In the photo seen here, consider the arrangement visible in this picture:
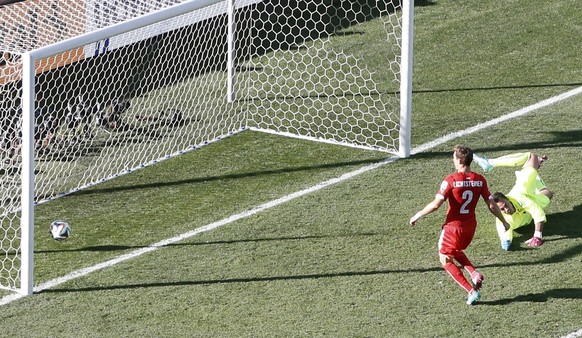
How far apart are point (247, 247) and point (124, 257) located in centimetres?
103

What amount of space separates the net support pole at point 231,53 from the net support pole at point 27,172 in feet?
13.7

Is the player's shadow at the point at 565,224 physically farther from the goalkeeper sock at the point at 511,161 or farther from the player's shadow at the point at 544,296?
the player's shadow at the point at 544,296

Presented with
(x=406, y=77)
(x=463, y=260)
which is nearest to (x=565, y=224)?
(x=463, y=260)

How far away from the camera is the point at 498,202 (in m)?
11.1

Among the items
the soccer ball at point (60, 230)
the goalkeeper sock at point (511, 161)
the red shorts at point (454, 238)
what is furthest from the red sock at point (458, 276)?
the soccer ball at point (60, 230)

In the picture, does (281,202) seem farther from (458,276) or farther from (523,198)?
(458,276)

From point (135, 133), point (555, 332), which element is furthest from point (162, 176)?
point (555, 332)

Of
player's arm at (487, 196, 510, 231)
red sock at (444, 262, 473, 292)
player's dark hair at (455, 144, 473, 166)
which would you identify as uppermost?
player's dark hair at (455, 144, 473, 166)

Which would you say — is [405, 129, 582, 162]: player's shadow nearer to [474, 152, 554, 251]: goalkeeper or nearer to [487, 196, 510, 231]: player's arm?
[474, 152, 554, 251]: goalkeeper

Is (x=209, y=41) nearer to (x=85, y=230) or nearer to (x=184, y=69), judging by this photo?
(x=184, y=69)

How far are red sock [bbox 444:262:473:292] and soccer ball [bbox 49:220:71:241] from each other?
3.23 meters

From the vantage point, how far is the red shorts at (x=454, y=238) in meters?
10.1

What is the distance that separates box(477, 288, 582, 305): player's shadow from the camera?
10.1 metres

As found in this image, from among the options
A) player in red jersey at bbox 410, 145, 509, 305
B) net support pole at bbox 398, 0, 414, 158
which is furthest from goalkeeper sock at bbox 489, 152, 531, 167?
net support pole at bbox 398, 0, 414, 158
